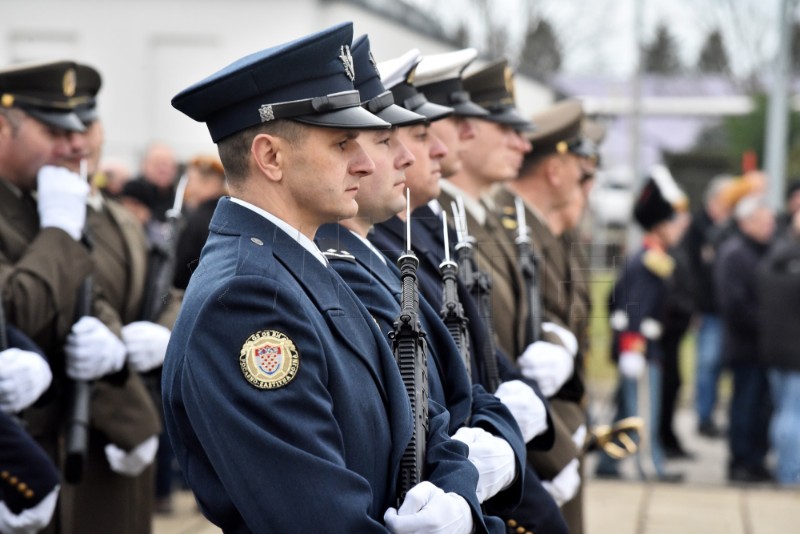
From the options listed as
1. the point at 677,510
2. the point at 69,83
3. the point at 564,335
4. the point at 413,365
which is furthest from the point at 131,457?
the point at 677,510

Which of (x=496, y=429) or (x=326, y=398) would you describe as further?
(x=496, y=429)

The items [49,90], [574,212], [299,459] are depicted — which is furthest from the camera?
[574,212]

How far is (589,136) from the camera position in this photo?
7227mm

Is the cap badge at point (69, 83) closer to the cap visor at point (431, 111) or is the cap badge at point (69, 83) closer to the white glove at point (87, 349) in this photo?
the white glove at point (87, 349)

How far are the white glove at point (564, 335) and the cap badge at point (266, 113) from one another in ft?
8.02

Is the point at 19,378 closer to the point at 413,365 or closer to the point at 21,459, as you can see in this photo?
the point at 21,459

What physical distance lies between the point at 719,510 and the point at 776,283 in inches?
75.8

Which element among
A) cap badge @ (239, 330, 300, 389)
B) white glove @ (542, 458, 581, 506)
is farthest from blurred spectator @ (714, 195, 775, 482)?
cap badge @ (239, 330, 300, 389)

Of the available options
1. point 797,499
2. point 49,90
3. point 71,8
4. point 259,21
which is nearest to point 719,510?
point 797,499

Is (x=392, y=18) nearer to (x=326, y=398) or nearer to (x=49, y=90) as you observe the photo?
(x=49, y=90)

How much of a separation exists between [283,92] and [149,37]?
8882 millimetres

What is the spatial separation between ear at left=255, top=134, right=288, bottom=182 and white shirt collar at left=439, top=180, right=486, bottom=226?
209 cm

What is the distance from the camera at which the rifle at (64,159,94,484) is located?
14.8 feet

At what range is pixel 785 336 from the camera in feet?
30.8
